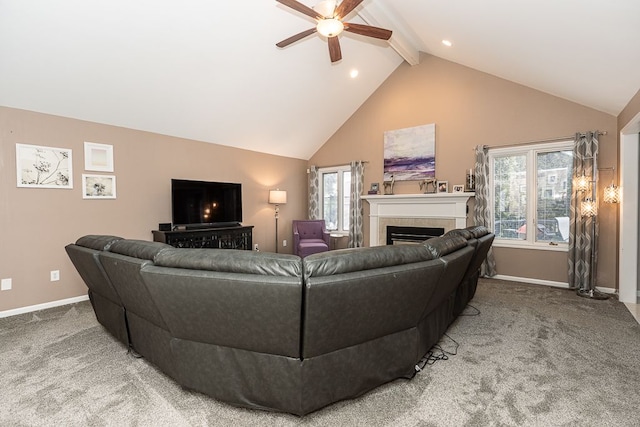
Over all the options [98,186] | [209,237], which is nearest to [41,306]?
[98,186]

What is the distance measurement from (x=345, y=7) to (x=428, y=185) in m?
3.67

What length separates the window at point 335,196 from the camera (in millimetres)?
6973

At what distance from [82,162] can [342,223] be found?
4.87 metres

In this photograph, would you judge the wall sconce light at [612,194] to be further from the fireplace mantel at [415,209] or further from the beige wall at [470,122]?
the fireplace mantel at [415,209]

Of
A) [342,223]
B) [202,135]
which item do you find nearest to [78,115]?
[202,135]

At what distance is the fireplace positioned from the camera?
18.4ft

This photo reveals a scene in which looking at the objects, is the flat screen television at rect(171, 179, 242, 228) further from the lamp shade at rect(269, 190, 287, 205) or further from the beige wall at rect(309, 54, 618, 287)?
the beige wall at rect(309, 54, 618, 287)

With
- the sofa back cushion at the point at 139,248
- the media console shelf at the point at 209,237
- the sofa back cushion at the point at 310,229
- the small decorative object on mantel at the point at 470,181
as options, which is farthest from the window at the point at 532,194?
the sofa back cushion at the point at 139,248

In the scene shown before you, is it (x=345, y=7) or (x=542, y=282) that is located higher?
(x=345, y=7)

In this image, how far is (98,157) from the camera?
13.6 feet

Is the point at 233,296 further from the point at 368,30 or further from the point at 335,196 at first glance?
the point at 335,196

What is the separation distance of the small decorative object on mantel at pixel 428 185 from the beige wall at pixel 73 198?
3681 mm

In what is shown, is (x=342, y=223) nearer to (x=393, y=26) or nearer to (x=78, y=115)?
(x=393, y=26)

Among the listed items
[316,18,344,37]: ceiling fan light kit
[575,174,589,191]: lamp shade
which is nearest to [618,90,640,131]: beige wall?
[575,174,589,191]: lamp shade
